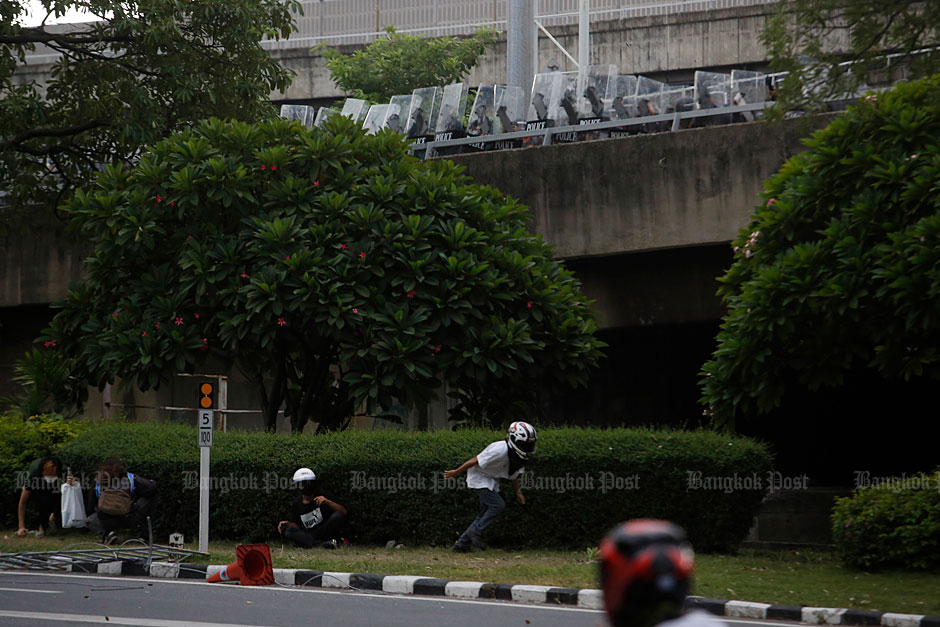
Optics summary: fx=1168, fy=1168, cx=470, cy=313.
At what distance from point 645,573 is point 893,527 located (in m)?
10.6

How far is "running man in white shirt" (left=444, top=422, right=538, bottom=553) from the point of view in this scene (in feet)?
46.7

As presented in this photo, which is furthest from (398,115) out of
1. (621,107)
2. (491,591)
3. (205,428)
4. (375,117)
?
(491,591)

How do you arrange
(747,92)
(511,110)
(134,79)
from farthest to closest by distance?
(511,110) < (134,79) < (747,92)

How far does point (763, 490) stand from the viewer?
14.9 meters

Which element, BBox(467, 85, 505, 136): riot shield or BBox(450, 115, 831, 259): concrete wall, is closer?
BBox(450, 115, 831, 259): concrete wall

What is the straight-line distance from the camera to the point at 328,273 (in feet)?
57.6

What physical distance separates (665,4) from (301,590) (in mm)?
29028

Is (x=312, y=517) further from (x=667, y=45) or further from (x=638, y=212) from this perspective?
(x=667, y=45)

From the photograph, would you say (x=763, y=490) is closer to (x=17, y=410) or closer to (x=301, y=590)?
(x=301, y=590)

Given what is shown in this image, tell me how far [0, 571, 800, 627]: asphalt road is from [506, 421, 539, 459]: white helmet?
3.04 m

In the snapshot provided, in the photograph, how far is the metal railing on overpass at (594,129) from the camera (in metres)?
20.8

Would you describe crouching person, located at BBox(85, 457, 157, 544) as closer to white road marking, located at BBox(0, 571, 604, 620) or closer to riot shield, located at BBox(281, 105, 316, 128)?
white road marking, located at BBox(0, 571, 604, 620)

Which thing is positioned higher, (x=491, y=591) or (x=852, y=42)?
(x=852, y=42)

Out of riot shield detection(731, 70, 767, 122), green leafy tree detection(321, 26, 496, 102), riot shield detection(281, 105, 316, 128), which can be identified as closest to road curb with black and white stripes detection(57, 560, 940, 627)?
riot shield detection(731, 70, 767, 122)
